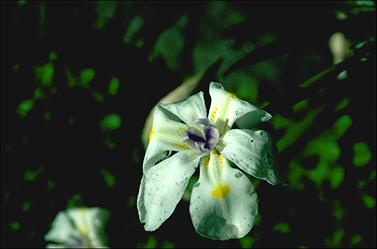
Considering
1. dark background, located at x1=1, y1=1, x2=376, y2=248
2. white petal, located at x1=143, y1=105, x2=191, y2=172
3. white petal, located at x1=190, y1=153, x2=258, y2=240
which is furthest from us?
dark background, located at x1=1, y1=1, x2=376, y2=248

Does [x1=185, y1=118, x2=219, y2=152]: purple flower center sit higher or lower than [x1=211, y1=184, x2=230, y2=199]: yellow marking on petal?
higher

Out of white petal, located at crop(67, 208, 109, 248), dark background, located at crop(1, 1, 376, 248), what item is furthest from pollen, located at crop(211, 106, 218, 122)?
white petal, located at crop(67, 208, 109, 248)

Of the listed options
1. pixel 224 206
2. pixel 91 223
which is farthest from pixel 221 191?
pixel 91 223

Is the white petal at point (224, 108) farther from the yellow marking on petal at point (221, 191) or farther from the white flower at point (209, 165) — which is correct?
the yellow marking on petal at point (221, 191)

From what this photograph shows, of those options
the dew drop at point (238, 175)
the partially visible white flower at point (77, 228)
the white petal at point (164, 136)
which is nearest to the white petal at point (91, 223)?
the partially visible white flower at point (77, 228)

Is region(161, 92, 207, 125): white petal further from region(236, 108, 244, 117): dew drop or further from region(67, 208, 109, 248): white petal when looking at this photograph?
region(67, 208, 109, 248): white petal

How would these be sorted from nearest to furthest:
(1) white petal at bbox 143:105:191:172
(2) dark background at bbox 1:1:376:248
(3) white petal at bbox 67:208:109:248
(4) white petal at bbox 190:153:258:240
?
(4) white petal at bbox 190:153:258:240
(1) white petal at bbox 143:105:191:172
(2) dark background at bbox 1:1:376:248
(3) white petal at bbox 67:208:109:248

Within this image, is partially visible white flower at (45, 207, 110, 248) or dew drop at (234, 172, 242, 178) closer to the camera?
dew drop at (234, 172, 242, 178)
